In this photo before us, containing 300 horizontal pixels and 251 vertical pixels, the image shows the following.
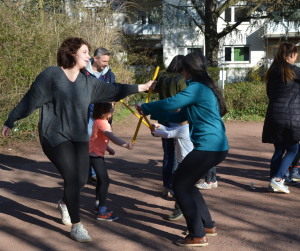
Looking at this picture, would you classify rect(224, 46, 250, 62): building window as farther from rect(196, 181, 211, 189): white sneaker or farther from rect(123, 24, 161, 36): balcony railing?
rect(196, 181, 211, 189): white sneaker

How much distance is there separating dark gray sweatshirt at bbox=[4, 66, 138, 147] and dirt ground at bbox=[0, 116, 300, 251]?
1.05m

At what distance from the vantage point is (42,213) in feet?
13.5

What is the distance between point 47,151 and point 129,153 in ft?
13.8

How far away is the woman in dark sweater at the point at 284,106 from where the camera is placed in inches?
178

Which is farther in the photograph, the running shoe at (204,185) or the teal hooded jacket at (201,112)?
the running shoe at (204,185)

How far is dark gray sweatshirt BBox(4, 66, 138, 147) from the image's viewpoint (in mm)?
3162

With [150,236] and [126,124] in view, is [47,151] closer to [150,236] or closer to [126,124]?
[150,236]

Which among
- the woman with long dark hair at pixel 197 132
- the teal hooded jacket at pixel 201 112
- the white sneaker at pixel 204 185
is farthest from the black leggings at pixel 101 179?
the white sneaker at pixel 204 185

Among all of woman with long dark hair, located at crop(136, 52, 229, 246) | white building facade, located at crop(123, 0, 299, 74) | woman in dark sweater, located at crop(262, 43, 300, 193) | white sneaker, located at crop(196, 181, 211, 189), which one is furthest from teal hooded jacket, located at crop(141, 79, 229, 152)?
white building facade, located at crop(123, 0, 299, 74)

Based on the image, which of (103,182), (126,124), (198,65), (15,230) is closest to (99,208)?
(103,182)

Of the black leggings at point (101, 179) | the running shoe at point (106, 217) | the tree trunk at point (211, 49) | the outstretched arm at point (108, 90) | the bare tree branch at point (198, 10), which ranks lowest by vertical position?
the running shoe at point (106, 217)

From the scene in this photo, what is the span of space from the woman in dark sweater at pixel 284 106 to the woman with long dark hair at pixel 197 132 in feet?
5.96

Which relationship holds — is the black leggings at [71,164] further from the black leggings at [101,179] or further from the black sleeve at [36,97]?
the black leggings at [101,179]

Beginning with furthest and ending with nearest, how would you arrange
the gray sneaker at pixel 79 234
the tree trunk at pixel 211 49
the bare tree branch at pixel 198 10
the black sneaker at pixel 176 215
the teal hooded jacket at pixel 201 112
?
the tree trunk at pixel 211 49, the bare tree branch at pixel 198 10, the black sneaker at pixel 176 215, the gray sneaker at pixel 79 234, the teal hooded jacket at pixel 201 112
